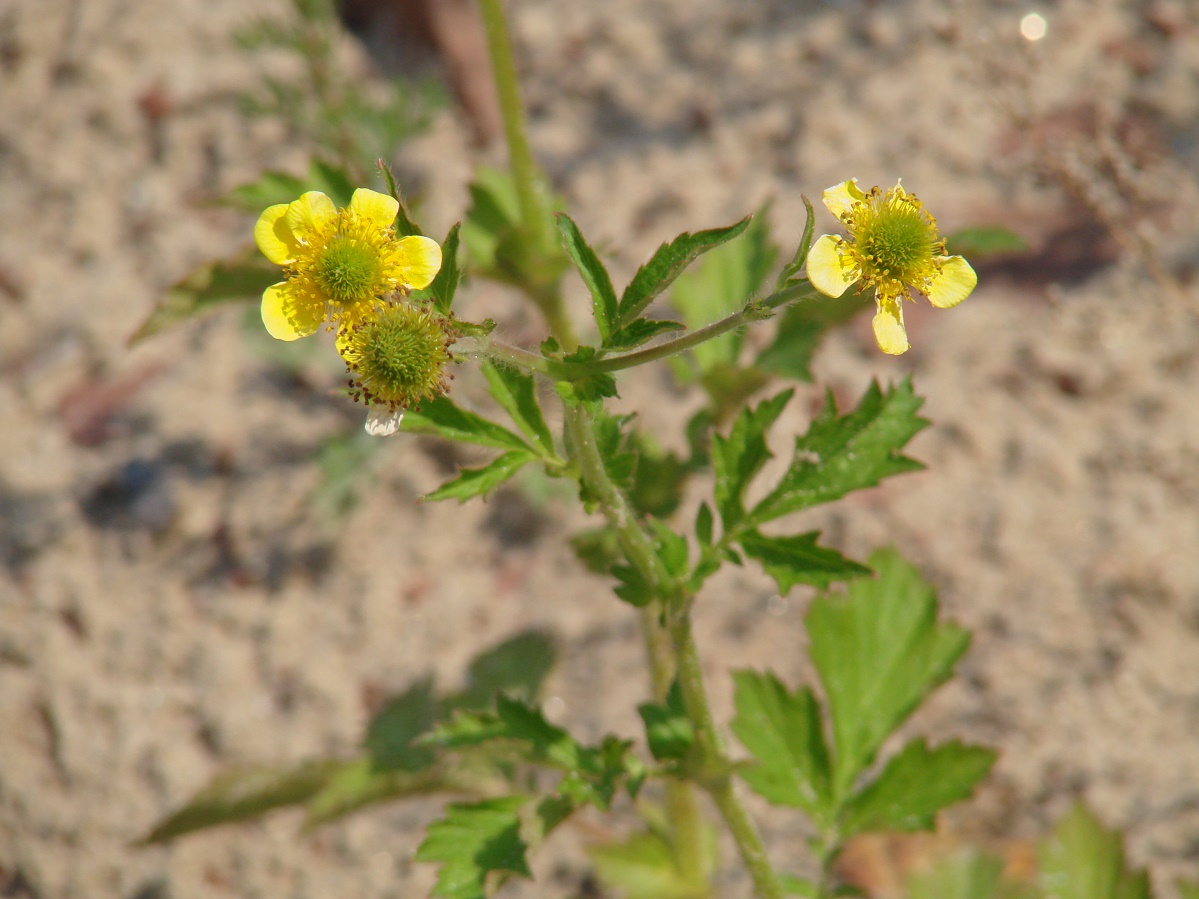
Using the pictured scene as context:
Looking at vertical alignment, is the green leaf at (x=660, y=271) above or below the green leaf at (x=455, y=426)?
above

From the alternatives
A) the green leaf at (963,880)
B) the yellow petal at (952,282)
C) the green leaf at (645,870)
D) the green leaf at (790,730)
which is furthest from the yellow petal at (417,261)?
the green leaf at (963,880)

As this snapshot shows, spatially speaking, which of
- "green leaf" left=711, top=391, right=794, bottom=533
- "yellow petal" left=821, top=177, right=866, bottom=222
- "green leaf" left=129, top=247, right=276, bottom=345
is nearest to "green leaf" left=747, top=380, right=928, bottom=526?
"green leaf" left=711, top=391, right=794, bottom=533

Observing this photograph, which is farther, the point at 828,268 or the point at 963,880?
the point at 963,880

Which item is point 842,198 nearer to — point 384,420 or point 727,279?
point 384,420

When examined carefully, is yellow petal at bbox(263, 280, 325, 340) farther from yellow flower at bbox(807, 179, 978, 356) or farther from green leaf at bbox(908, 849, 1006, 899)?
green leaf at bbox(908, 849, 1006, 899)

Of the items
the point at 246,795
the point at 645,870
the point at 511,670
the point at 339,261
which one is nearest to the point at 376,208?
A: the point at 339,261

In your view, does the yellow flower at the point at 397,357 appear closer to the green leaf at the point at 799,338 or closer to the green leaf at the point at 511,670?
the green leaf at the point at 799,338

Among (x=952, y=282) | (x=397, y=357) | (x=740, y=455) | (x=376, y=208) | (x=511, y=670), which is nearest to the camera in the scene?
(x=397, y=357)
